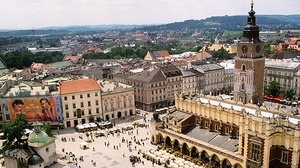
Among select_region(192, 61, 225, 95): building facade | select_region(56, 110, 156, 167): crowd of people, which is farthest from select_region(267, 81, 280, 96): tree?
select_region(56, 110, 156, 167): crowd of people

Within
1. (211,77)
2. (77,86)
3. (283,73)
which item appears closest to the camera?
(77,86)

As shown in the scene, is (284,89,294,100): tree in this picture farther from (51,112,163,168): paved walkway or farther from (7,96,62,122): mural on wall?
(7,96,62,122): mural on wall

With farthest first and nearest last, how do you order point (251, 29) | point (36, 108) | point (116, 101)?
point (116, 101), point (36, 108), point (251, 29)

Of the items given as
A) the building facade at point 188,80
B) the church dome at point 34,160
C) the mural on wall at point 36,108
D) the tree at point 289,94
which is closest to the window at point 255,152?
the church dome at point 34,160

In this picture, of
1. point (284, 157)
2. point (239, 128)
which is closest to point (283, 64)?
point (239, 128)

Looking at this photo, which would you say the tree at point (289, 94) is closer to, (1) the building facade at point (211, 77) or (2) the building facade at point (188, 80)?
(1) the building facade at point (211, 77)

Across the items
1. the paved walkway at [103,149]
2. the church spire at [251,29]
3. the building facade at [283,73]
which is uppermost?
the church spire at [251,29]

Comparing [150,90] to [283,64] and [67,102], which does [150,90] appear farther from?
[283,64]
